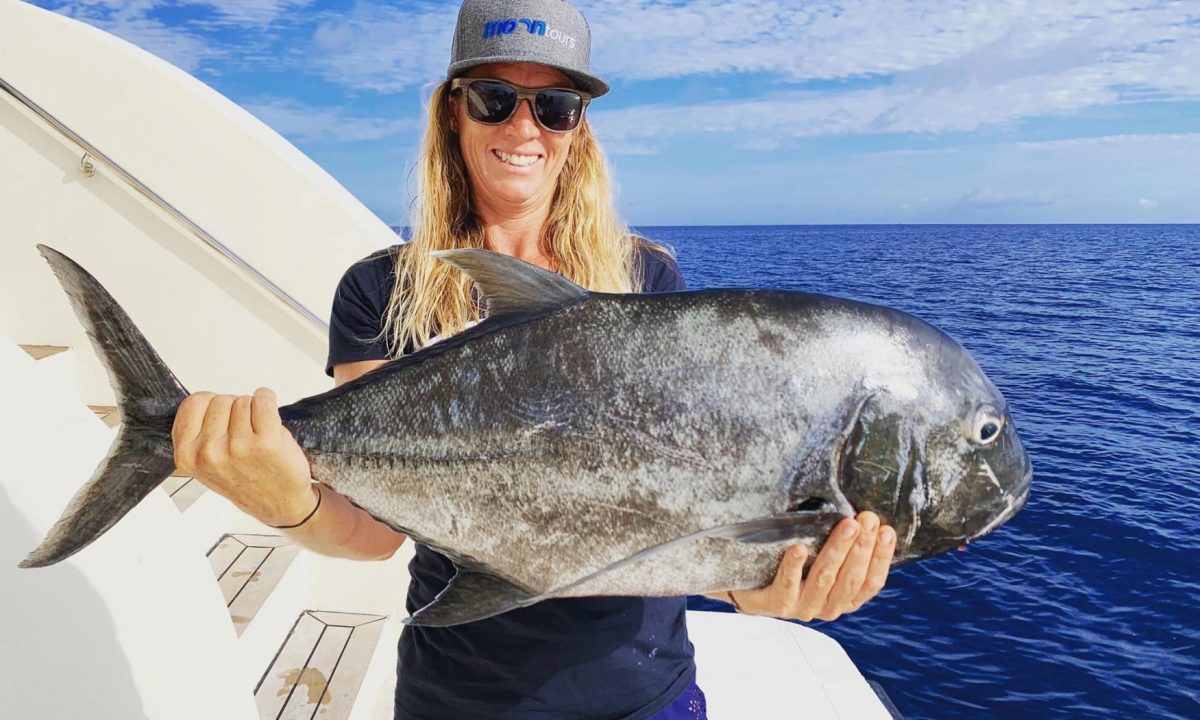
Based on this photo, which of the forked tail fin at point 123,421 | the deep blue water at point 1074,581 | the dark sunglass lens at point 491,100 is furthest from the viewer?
the deep blue water at point 1074,581

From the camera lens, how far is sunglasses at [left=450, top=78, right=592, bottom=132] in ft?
7.25

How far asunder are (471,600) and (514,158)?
3.85ft

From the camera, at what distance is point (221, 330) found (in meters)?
5.38

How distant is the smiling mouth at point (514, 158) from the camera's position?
2.27 m

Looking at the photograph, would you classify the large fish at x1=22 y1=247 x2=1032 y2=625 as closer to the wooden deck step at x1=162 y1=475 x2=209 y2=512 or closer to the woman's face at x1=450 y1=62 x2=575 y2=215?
the woman's face at x1=450 y1=62 x2=575 y2=215

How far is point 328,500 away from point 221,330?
149 inches

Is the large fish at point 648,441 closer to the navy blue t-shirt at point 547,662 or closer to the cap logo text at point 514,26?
the navy blue t-shirt at point 547,662

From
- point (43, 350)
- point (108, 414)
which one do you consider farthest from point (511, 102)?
point (43, 350)

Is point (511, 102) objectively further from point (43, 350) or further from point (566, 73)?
point (43, 350)

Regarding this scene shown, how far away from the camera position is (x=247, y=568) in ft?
15.6

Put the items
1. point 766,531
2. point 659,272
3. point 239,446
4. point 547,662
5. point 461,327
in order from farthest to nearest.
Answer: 1. point 659,272
2. point 461,327
3. point 547,662
4. point 239,446
5. point 766,531

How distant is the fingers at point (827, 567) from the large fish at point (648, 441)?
3 cm

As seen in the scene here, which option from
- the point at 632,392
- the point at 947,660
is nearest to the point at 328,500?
the point at 632,392

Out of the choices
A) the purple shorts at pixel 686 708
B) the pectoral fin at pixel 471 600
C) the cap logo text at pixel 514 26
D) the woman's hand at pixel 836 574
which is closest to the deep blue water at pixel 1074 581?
the purple shorts at pixel 686 708
